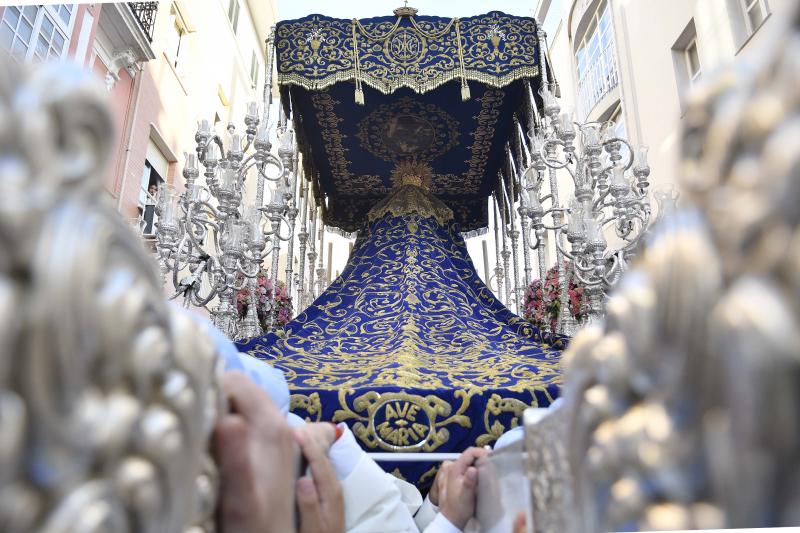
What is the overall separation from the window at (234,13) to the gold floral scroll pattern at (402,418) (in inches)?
404

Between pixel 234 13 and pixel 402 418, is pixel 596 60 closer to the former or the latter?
pixel 234 13

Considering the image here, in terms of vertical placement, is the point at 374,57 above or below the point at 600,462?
above

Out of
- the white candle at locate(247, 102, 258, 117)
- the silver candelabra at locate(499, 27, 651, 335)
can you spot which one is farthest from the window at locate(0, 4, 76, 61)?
the silver candelabra at locate(499, 27, 651, 335)

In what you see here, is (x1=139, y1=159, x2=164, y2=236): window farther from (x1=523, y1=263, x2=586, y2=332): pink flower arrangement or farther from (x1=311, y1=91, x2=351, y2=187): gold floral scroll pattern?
(x1=523, y1=263, x2=586, y2=332): pink flower arrangement

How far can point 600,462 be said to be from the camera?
0.93 ft

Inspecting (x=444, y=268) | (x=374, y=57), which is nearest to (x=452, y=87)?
(x=374, y=57)

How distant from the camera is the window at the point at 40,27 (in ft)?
15.8

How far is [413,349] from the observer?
7.11ft

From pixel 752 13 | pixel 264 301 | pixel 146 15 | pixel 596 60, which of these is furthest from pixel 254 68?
pixel 752 13

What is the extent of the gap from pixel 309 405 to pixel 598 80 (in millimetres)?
7773

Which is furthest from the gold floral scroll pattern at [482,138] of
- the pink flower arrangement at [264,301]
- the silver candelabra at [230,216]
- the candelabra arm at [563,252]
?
the pink flower arrangement at [264,301]

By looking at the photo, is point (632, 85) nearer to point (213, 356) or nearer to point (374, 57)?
point (374, 57)

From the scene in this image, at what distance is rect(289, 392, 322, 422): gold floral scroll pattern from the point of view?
5.29 ft

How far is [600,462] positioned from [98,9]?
7.64 meters
